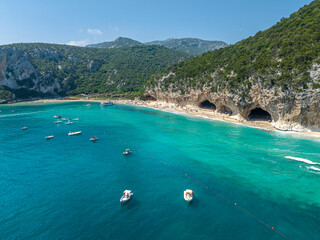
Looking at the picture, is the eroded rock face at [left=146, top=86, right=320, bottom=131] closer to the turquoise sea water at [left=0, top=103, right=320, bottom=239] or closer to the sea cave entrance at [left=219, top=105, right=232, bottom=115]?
the sea cave entrance at [left=219, top=105, right=232, bottom=115]

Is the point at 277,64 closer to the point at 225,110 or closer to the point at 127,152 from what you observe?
the point at 225,110

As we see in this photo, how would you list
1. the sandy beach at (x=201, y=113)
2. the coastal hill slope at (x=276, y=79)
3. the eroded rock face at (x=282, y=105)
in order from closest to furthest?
the eroded rock face at (x=282, y=105) → the coastal hill slope at (x=276, y=79) → the sandy beach at (x=201, y=113)

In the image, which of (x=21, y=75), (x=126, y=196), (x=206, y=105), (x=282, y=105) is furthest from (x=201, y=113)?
(x=21, y=75)

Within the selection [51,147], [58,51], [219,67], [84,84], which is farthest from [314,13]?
[58,51]

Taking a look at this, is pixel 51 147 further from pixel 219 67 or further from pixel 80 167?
pixel 219 67

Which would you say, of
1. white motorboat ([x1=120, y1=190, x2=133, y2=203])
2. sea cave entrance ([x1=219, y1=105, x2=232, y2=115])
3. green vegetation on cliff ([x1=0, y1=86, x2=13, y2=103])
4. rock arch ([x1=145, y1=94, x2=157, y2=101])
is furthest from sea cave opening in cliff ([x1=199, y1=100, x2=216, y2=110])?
green vegetation on cliff ([x1=0, y1=86, x2=13, y2=103])

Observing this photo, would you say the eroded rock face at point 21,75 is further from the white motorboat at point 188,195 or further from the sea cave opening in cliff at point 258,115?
the white motorboat at point 188,195

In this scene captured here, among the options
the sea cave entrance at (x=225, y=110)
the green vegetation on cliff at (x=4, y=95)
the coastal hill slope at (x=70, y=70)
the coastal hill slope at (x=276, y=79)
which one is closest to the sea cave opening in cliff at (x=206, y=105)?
the coastal hill slope at (x=276, y=79)
